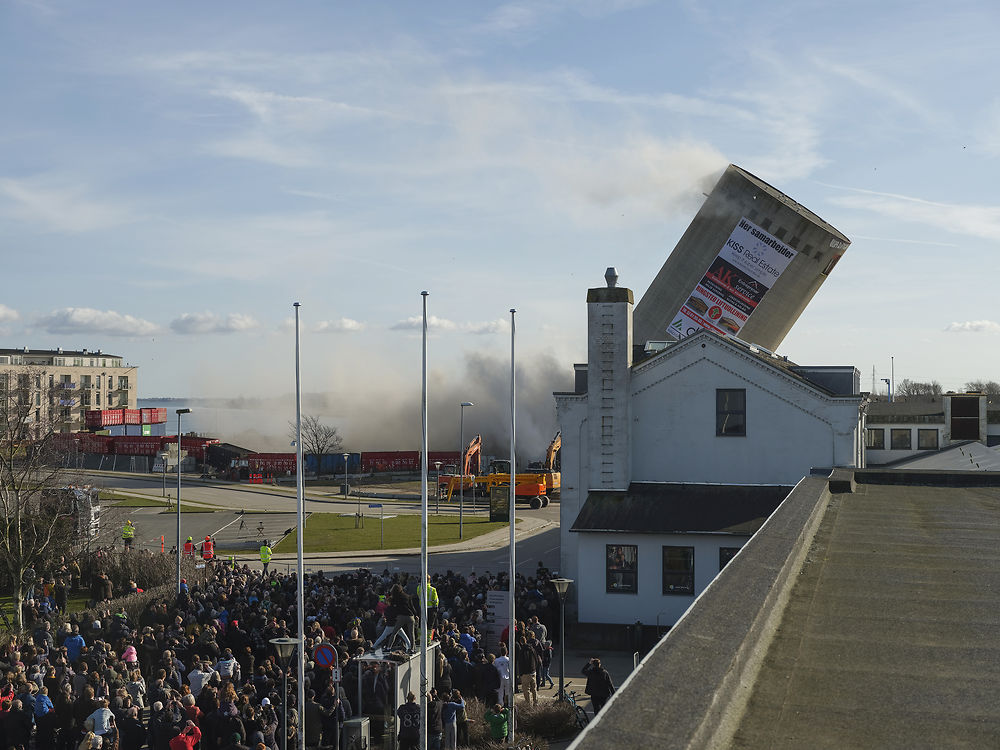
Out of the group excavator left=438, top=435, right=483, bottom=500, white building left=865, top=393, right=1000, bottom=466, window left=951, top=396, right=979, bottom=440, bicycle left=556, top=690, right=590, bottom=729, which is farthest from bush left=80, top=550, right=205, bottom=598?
window left=951, top=396, right=979, bottom=440

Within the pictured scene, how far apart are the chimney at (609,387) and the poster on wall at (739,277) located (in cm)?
762

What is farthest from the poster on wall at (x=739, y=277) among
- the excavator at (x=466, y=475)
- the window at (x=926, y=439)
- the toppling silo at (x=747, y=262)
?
the excavator at (x=466, y=475)

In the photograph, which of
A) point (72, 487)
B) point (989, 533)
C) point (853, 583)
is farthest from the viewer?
point (72, 487)

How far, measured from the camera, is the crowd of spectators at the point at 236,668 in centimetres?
1600

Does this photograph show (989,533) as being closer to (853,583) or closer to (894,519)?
(894,519)

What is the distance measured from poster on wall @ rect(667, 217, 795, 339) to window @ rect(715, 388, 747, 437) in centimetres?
686

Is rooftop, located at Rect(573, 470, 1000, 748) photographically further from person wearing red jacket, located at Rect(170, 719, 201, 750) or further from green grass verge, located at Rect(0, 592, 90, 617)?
green grass verge, located at Rect(0, 592, 90, 617)

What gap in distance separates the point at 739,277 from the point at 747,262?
0.63m

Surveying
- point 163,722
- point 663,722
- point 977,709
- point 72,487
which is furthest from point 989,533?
point 72,487

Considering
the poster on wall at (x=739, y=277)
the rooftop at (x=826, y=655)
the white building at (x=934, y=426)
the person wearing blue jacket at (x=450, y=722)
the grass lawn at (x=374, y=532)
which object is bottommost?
the grass lawn at (x=374, y=532)

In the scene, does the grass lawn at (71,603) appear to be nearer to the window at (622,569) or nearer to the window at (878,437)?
the window at (622,569)

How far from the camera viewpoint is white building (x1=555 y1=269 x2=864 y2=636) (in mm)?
29031

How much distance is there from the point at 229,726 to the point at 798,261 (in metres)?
29.1

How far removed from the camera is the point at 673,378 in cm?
3134
